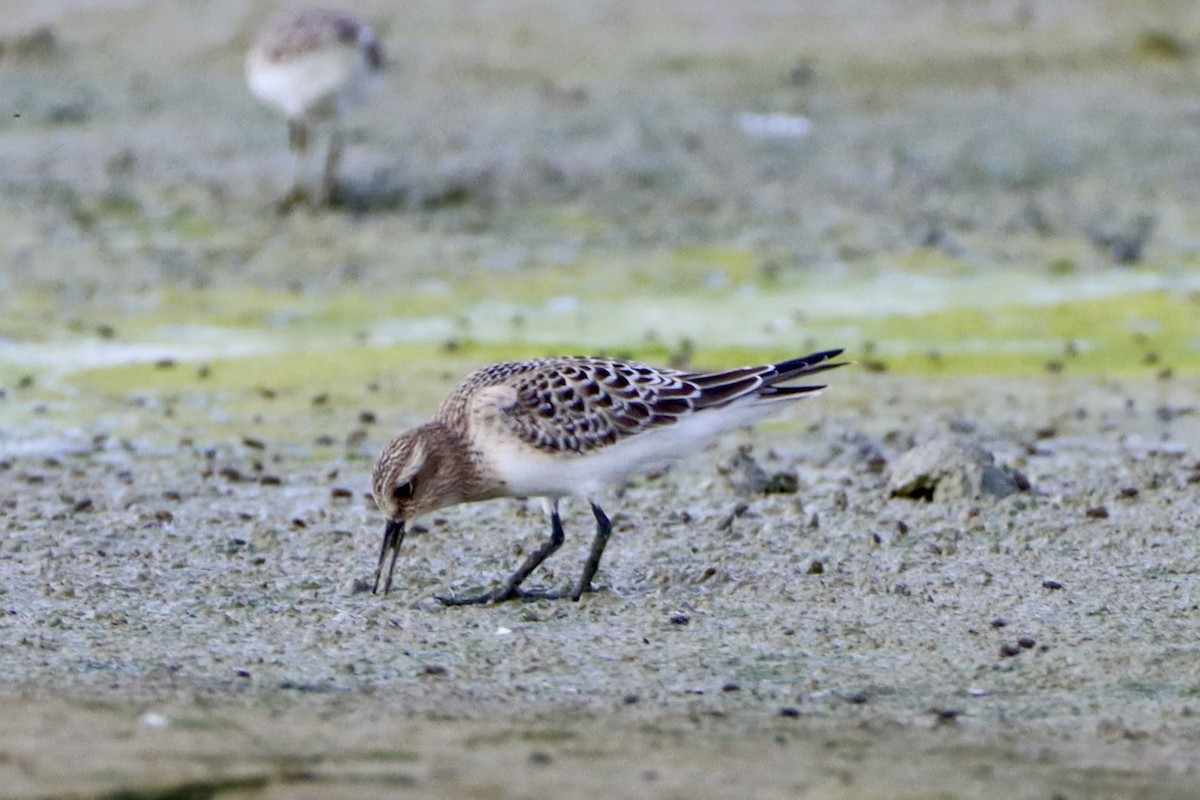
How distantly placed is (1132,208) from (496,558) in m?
10.3

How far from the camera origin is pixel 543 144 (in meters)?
18.6

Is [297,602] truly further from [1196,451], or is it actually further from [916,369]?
[916,369]

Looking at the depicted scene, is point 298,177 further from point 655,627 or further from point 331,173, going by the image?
point 655,627

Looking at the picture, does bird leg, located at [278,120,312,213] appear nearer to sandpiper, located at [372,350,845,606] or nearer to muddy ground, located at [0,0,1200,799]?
muddy ground, located at [0,0,1200,799]

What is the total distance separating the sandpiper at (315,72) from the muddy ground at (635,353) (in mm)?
442

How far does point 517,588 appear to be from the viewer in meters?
7.39

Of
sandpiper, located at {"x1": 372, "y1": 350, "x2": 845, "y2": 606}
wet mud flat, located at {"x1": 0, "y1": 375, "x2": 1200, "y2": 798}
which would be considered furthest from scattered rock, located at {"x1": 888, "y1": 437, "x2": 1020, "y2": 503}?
sandpiper, located at {"x1": 372, "y1": 350, "x2": 845, "y2": 606}

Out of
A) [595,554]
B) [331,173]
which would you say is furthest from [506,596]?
[331,173]

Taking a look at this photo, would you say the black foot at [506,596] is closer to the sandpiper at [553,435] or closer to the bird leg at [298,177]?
the sandpiper at [553,435]

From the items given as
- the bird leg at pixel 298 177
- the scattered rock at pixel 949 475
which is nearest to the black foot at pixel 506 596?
the scattered rock at pixel 949 475

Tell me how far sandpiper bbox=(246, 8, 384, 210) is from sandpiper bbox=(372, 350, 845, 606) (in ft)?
30.9

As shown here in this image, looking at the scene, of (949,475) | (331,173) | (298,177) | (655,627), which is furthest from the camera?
(298,177)

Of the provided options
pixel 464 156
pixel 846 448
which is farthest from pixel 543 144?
pixel 846 448

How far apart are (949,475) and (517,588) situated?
85.5 inches
